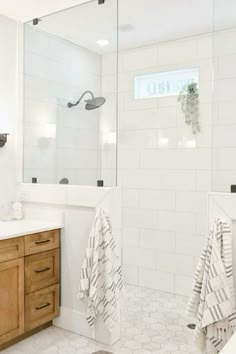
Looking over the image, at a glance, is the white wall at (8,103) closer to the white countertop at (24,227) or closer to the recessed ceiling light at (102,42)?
the white countertop at (24,227)

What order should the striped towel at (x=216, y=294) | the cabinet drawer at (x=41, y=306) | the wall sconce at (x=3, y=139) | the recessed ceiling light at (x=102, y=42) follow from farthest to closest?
1. the recessed ceiling light at (x=102, y=42)
2. the wall sconce at (x=3, y=139)
3. the cabinet drawer at (x=41, y=306)
4. the striped towel at (x=216, y=294)

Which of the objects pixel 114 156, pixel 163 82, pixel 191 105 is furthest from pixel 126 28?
pixel 114 156

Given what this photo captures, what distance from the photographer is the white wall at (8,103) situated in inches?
125

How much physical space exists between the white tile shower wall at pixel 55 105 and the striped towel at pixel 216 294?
1462 mm

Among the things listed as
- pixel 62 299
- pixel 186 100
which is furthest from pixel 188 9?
pixel 62 299

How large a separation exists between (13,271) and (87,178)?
951 millimetres

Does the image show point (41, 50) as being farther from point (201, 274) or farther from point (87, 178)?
point (201, 274)

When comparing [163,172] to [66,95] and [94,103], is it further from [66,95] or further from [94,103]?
[66,95]

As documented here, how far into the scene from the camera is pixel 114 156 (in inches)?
127

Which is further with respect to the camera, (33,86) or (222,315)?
(33,86)

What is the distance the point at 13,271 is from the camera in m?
2.61

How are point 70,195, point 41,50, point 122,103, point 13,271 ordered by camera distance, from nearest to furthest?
point 13,271 → point 70,195 → point 41,50 → point 122,103

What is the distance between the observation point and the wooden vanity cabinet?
8.36 feet

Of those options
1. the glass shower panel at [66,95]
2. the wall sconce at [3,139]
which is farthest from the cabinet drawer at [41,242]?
the wall sconce at [3,139]
